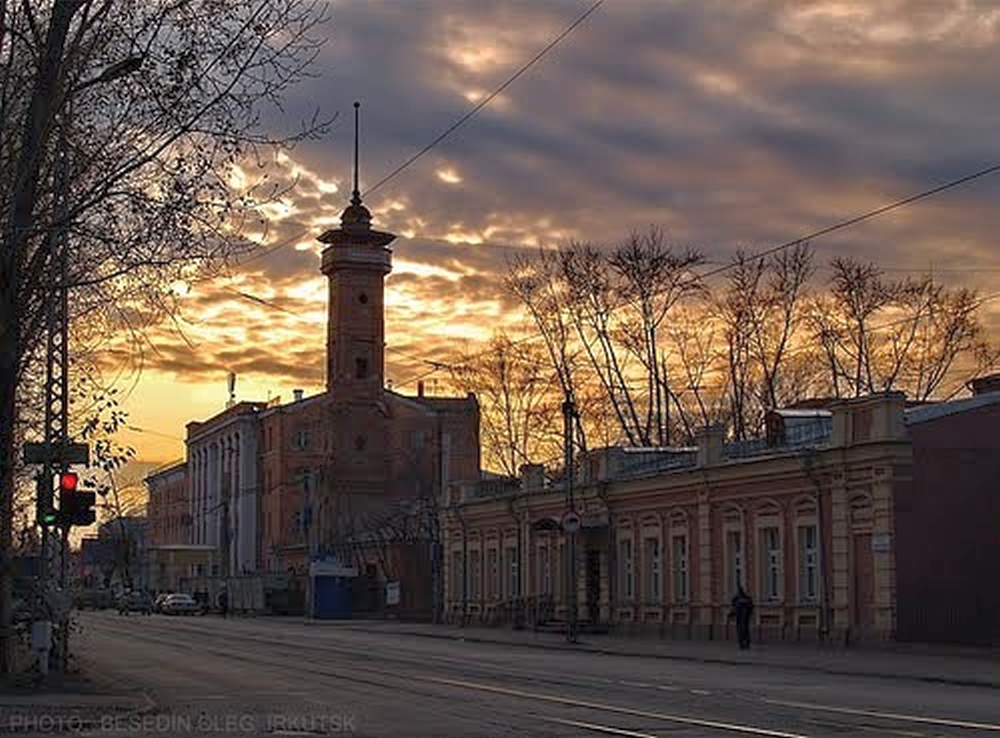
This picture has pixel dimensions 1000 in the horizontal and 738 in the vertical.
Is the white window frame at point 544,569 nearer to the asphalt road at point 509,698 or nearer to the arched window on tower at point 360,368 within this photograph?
the asphalt road at point 509,698

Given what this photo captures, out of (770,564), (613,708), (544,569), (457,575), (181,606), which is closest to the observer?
(613,708)

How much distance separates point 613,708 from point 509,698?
2614mm

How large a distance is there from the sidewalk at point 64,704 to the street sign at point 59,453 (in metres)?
3.48

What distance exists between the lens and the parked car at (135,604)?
10094 centimetres

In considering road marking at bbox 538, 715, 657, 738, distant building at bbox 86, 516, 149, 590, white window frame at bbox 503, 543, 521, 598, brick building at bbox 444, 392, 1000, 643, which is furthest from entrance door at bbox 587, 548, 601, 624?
distant building at bbox 86, 516, 149, 590

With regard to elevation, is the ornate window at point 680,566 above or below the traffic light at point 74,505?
below

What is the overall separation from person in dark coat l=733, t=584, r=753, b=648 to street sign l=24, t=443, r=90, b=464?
19.8m

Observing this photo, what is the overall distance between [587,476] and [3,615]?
3338 cm

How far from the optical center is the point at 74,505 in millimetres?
27312

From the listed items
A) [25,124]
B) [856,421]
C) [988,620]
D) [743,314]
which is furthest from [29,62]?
[743,314]

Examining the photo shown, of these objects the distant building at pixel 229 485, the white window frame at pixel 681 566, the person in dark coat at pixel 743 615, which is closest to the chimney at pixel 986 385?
the white window frame at pixel 681 566

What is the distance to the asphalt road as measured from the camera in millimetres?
20000

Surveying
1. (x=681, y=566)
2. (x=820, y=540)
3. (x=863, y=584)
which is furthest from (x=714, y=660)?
(x=681, y=566)

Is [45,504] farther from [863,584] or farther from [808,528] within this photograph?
[808,528]
